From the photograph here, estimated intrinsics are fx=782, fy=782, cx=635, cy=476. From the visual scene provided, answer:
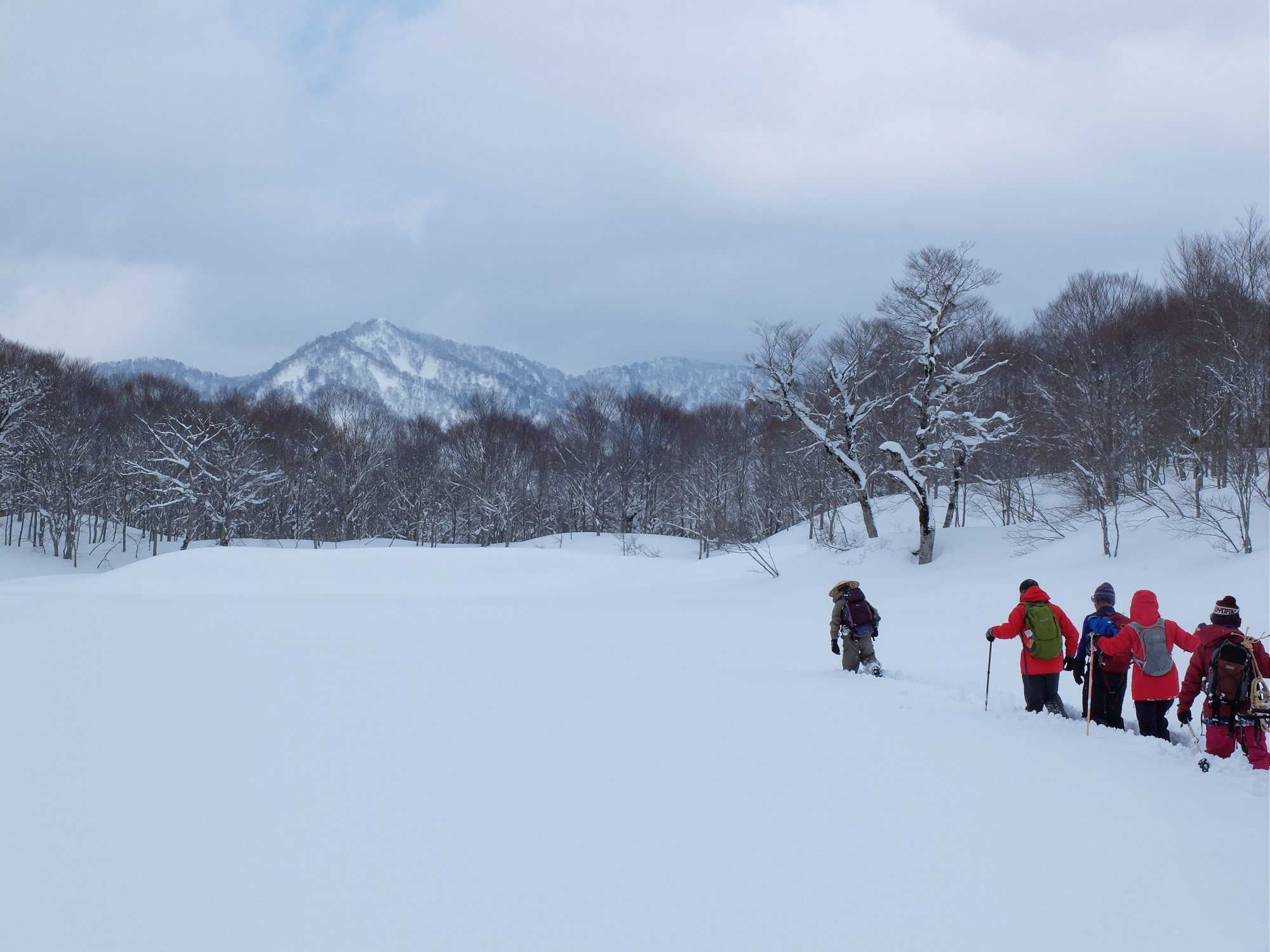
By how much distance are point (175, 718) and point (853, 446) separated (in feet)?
87.7

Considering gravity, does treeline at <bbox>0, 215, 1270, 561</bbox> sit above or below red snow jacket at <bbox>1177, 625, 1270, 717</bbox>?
above

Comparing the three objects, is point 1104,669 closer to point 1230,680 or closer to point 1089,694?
point 1089,694

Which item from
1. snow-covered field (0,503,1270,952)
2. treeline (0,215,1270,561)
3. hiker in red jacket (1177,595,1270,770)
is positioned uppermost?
treeline (0,215,1270,561)

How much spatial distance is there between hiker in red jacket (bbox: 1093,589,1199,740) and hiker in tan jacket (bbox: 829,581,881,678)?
158 inches

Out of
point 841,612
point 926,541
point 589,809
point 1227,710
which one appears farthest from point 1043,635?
point 926,541

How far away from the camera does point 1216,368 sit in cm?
2894

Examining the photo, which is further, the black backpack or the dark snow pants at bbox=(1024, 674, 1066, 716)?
the dark snow pants at bbox=(1024, 674, 1066, 716)

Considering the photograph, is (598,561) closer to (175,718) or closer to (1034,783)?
(175,718)

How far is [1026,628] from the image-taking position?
29.2 ft

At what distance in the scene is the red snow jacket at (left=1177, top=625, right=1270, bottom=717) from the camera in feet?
22.2

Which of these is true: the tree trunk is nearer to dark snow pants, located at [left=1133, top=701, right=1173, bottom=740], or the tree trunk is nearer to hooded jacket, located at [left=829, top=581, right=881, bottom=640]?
hooded jacket, located at [left=829, top=581, right=881, bottom=640]

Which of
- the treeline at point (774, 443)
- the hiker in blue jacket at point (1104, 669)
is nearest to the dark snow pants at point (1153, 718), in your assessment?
the hiker in blue jacket at point (1104, 669)

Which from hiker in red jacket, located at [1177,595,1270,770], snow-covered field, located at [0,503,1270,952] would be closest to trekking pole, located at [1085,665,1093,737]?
snow-covered field, located at [0,503,1270,952]

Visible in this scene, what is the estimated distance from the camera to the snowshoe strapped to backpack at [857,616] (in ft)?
38.7
